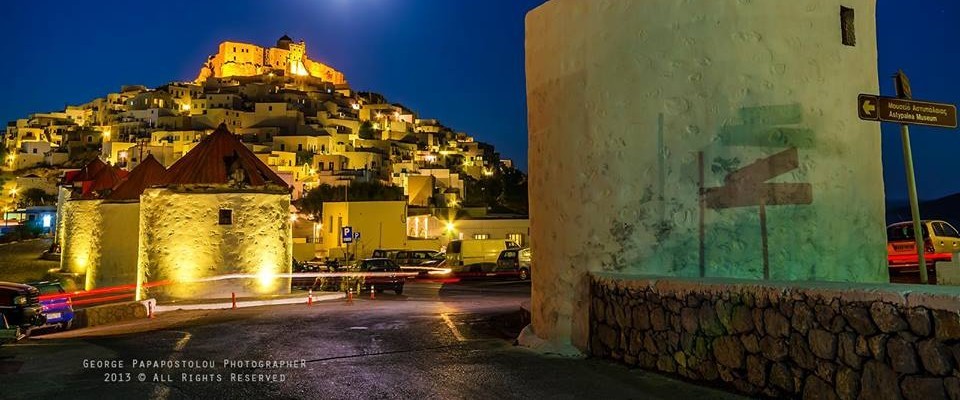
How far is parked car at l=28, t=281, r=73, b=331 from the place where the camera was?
1684 centimetres

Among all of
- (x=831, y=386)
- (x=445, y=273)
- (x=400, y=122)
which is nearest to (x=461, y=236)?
(x=445, y=273)

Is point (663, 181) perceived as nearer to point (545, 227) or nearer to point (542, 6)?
point (545, 227)

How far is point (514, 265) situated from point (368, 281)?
8.60 meters

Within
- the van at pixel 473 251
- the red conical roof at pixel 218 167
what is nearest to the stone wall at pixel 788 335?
the red conical roof at pixel 218 167

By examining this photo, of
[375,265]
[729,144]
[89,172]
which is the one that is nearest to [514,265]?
[375,265]

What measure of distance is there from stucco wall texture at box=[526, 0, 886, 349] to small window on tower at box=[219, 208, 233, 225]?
1800 cm

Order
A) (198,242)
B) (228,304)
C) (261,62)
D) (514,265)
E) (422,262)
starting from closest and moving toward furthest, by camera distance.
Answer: (228,304)
(198,242)
(514,265)
(422,262)
(261,62)

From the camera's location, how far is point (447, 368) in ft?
29.8

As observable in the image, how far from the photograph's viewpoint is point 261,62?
164 meters

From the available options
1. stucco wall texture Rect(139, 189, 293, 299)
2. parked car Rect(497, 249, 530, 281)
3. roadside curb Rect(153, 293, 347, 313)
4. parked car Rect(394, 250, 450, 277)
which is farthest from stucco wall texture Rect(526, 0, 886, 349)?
parked car Rect(394, 250, 450, 277)

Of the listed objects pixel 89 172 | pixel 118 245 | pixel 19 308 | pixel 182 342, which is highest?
pixel 89 172

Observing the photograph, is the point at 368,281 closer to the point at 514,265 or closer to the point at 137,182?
the point at 514,265

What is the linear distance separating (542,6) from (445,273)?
2839 centimetres

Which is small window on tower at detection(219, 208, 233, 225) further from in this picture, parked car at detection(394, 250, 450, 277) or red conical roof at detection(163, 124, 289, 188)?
parked car at detection(394, 250, 450, 277)
